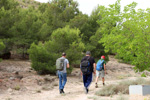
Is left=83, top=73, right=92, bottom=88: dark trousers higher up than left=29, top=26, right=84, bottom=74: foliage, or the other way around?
left=29, top=26, right=84, bottom=74: foliage

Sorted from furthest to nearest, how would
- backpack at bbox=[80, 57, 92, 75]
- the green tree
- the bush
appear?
the green tree → the bush → backpack at bbox=[80, 57, 92, 75]

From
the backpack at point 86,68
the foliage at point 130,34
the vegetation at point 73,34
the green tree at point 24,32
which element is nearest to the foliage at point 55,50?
the vegetation at point 73,34

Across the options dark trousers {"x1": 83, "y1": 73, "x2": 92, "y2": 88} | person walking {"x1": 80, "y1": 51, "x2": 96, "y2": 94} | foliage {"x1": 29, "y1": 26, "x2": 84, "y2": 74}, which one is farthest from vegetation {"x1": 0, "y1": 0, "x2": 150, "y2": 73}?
dark trousers {"x1": 83, "y1": 73, "x2": 92, "y2": 88}

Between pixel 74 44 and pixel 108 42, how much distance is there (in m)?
7.17

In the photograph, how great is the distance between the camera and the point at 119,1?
32.2 ft

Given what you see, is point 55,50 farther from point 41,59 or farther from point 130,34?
point 130,34

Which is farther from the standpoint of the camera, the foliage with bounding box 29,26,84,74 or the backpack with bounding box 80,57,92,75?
the foliage with bounding box 29,26,84,74

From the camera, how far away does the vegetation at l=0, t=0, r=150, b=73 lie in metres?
9.01

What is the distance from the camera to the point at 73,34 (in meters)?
16.9

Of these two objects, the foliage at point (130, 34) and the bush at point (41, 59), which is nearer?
the foliage at point (130, 34)

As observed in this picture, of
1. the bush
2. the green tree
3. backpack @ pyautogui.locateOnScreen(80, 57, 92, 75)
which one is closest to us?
backpack @ pyautogui.locateOnScreen(80, 57, 92, 75)

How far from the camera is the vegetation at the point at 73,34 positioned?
Result: 29.6 ft

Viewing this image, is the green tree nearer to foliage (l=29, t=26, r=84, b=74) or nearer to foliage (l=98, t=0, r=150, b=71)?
foliage (l=29, t=26, r=84, b=74)

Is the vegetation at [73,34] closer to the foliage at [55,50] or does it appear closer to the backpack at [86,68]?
the foliage at [55,50]
